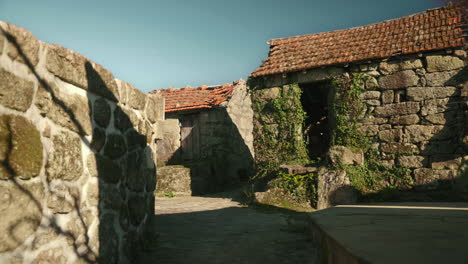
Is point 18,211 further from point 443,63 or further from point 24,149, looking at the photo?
point 443,63

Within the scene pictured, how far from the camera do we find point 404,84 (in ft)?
22.9

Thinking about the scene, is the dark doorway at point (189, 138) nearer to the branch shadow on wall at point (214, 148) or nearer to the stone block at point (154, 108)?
the branch shadow on wall at point (214, 148)

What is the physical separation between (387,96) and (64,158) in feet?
21.5

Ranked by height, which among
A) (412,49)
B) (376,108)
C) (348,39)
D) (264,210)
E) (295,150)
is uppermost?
(348,39)

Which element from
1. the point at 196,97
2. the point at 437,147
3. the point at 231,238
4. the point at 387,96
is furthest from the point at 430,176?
the point at 196,97

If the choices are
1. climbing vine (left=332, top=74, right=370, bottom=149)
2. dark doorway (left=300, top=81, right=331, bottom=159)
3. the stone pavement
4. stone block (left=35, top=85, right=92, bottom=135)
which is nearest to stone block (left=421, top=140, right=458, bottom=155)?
climbing vine (left=332, top=74, right=370, bottom=149)

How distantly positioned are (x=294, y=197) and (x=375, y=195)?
1.56 metres

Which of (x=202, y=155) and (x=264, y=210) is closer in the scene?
(x=264, y=210)

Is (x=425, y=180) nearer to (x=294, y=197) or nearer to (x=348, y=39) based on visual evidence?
(x=294, y=197)

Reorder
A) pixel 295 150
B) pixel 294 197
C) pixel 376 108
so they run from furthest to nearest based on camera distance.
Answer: pixel 295 150 < pixel 376 108 < pixel 294 197

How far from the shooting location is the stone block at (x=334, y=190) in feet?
20.9

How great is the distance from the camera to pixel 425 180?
Answer: 21.7ft

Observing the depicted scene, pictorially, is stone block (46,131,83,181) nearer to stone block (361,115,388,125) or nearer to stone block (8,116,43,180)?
stone block (8,116,43,180)

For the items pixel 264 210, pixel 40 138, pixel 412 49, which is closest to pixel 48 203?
pixel 40 138
